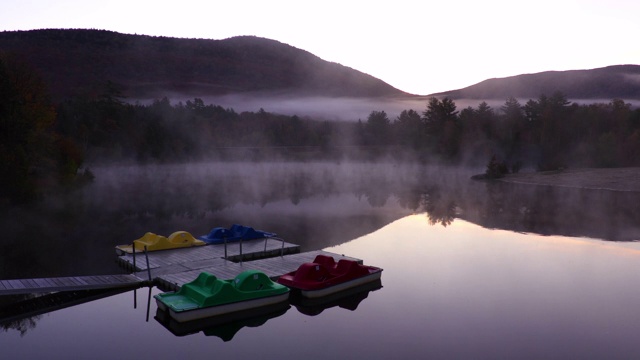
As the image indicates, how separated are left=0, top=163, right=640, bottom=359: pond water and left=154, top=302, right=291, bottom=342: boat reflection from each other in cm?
13

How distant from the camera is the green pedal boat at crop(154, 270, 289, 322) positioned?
18266mm

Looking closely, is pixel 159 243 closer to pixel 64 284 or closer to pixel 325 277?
pixel 64 284

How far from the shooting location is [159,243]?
1096 inches

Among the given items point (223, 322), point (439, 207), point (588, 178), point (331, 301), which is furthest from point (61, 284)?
point (588, 178)

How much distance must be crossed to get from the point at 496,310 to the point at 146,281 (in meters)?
13.9

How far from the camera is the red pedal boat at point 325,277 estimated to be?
21.2 m

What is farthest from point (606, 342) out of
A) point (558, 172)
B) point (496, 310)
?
point (558, 172)

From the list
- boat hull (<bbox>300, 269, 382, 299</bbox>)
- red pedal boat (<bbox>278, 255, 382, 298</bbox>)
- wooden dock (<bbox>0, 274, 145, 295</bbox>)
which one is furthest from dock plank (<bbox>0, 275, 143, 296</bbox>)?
boat hull (<bbox>300, 269, 382, 299</bbox>)

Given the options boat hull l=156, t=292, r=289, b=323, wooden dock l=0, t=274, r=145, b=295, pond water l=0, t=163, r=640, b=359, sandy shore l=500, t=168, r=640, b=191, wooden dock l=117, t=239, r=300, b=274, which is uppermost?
wooden dock l=0, t=274, r=145, b=295

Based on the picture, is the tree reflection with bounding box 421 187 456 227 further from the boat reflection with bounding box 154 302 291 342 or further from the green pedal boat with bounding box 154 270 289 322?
the boat reflection with bounding box 154 302 291 342

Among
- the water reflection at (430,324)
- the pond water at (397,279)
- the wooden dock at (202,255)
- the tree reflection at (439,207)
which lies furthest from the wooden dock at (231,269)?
the tree reflection at (439,207)

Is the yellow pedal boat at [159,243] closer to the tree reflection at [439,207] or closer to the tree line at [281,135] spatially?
the tree reflection at [439,207]

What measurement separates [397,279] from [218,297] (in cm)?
899

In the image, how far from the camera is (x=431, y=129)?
138750 mm
